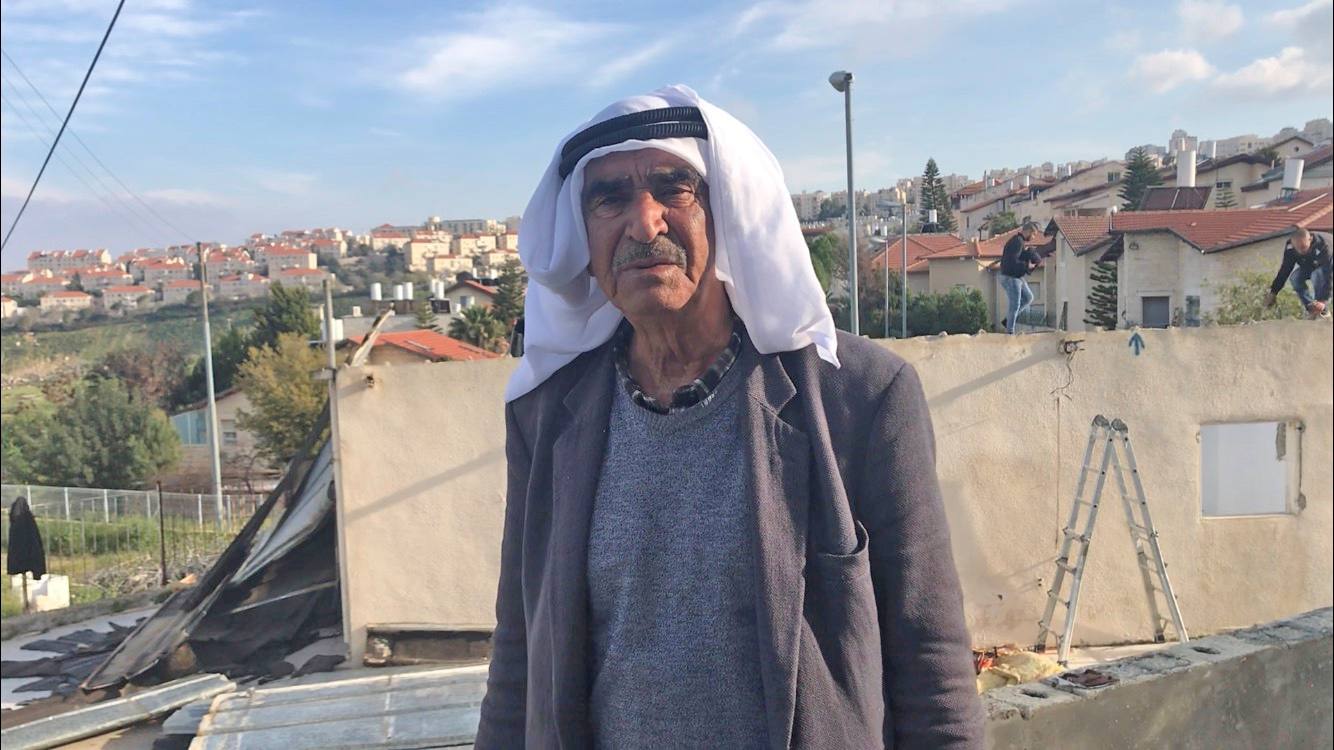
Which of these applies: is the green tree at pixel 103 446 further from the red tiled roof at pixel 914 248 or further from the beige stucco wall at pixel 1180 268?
the beige stucco wall at pixel 1180 268

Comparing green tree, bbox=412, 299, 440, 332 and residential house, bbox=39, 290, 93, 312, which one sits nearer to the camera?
green tree, bbox=412, 299, 440, 332

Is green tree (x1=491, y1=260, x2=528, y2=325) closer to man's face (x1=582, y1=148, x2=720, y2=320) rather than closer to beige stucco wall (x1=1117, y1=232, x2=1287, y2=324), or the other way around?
beige stucco wall (x1=1117, y1=232, x2=1287, y2=324)

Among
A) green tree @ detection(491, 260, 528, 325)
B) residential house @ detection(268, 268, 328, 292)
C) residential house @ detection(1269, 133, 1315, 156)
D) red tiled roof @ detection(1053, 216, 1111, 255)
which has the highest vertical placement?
residential house @ detection(268, 268, 328, 292)

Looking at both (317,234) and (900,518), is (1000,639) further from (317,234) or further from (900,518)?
(317,234)

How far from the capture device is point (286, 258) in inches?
2286

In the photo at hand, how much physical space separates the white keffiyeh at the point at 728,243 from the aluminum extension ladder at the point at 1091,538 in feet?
18.4

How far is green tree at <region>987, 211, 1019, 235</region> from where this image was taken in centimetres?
542

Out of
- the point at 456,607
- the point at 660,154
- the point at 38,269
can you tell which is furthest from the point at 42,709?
the point at 38,269

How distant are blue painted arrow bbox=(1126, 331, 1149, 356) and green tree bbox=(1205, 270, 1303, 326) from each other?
1.40 ft

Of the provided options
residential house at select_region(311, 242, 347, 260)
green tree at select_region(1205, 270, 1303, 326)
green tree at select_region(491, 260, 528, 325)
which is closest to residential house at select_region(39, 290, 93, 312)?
residential house at select_region(311, 242, 347, 260)

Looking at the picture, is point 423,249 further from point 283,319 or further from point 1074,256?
point 1074,256

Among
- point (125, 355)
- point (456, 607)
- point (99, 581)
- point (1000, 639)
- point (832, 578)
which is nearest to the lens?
point (832, 578)

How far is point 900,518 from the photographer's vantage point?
125 cm

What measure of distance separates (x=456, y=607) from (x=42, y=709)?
326 cm
